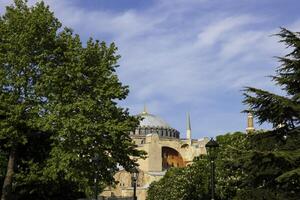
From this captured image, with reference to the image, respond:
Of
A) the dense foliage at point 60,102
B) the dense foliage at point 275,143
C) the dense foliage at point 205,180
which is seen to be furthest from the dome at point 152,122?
the dense foliage at point 275,143

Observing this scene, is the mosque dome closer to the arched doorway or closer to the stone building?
the stone building

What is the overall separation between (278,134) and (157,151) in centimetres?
11638

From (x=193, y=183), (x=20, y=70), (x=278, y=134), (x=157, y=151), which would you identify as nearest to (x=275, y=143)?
(x=278, y=134)

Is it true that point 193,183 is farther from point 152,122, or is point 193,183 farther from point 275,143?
point 152,122

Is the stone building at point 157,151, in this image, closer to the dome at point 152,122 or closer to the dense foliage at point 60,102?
the dome at point 152,122

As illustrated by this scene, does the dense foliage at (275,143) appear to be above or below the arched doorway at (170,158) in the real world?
below

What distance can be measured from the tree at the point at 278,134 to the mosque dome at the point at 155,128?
416 feet

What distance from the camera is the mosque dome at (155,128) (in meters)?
148

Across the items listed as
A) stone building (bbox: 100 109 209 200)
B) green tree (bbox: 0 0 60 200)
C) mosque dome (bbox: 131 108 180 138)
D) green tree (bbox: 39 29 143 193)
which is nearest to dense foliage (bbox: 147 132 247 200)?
green tree (bbox: 39 29 143 193)

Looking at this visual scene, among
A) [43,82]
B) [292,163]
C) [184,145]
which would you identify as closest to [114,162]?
[43,82]

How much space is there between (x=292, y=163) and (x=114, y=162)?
15.4 m

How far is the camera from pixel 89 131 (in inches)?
1109

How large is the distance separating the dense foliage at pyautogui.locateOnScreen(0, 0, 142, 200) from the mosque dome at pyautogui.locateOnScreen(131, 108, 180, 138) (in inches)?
4477

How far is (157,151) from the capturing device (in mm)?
134375
